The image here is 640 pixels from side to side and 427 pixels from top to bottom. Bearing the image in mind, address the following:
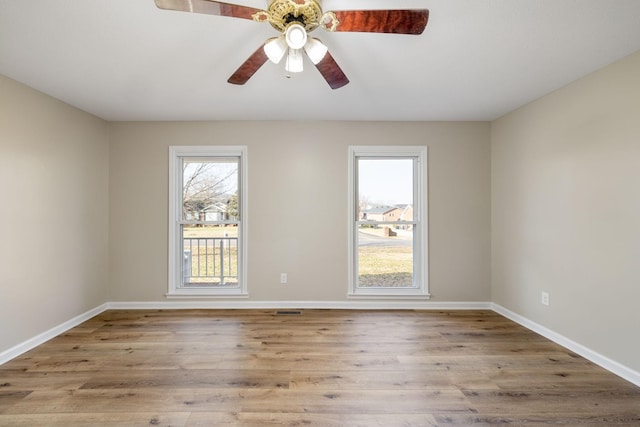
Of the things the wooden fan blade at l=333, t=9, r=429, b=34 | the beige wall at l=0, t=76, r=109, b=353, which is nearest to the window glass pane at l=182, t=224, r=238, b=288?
the beige wall at l=0, t=76, r=109, b=353

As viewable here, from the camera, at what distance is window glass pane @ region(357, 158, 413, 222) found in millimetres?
3900

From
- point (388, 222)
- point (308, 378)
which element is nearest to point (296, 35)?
point (308, 378)

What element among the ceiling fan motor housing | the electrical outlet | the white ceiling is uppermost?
the white ceiling

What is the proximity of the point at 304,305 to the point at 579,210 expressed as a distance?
3051 mm

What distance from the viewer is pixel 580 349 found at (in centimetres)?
258

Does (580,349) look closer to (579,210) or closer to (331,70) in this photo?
(579,210)

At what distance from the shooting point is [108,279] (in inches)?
149

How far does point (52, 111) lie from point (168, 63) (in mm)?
1669

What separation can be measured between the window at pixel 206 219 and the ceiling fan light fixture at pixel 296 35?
2414 millimetres

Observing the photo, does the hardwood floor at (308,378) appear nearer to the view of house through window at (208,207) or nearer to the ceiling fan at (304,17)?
the view of house through window at (208,207)

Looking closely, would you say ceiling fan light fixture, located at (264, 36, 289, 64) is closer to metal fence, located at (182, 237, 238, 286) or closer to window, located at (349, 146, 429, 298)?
window, located at (349, 146, 429, 298)

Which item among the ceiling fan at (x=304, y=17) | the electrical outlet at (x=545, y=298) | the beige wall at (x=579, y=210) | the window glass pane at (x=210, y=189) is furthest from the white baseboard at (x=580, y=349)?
the window glass pane at (x=210, y=189)

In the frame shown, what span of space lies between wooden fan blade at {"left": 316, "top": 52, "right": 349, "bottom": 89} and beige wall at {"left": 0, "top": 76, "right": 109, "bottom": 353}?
9.07ft

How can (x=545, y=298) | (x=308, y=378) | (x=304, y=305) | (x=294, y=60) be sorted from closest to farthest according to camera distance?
(x=294, y=60), (x=308, y=378), (x=545, y=298), (x=304, y=305)
